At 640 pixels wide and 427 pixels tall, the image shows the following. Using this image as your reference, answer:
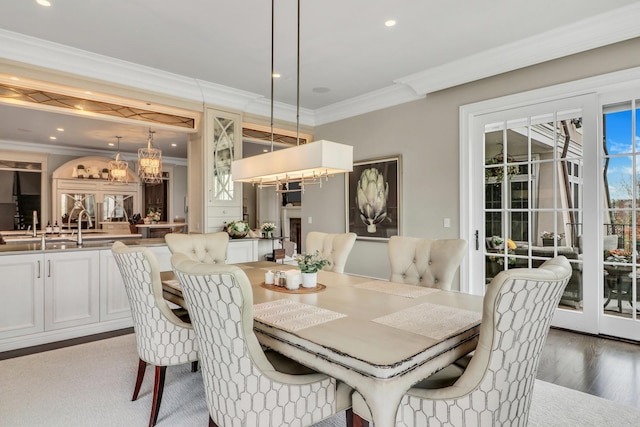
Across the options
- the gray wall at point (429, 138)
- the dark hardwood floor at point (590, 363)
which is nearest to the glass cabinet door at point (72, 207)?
the dark hardwood floor at point (590, 363)

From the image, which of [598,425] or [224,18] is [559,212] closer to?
[598,425]

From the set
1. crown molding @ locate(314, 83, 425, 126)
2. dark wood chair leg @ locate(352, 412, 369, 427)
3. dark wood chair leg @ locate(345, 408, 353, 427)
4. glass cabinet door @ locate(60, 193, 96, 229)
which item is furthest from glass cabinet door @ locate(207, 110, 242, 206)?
glass cabinet door @ locate(60, 193, 96, 229)

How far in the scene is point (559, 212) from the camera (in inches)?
136

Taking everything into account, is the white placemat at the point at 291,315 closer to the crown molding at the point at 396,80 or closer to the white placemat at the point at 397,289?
the white placemat at the point at 397,289

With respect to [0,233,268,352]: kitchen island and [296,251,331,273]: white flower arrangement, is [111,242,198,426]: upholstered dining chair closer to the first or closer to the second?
[296,251,331,273]: white flower arrangement

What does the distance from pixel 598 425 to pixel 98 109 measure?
5168 mm

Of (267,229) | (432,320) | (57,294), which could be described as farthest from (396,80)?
(57,294)

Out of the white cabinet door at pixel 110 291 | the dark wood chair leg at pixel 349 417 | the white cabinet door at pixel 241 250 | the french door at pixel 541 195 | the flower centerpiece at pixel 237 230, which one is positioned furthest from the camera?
the flower centerpiece at pixel 237 230

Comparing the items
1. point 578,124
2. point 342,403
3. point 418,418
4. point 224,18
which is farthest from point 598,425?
point 224,18

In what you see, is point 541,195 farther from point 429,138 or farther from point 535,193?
point 429,138

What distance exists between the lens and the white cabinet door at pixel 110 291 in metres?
Result: 3.58

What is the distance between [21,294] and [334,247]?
110 inches

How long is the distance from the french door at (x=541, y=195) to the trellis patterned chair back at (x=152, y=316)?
3189mm

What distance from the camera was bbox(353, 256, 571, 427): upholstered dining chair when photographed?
3.84 ft
